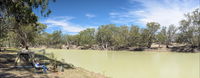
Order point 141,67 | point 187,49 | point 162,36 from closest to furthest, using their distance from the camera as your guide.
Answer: point 141,67 < point 187,49 < point 162,36

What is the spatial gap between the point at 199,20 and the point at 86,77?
36.3 m

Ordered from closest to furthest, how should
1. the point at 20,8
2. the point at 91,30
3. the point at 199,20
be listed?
the point at 20,8
the point at 199,20
the point at 91,30

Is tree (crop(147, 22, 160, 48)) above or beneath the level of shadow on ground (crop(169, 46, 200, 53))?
above

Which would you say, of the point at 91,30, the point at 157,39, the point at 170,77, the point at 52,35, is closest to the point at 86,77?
the point at 170,77

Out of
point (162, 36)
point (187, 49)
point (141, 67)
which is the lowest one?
point (187, 49)

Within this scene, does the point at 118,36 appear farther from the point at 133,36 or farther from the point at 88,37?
the point at 88,37

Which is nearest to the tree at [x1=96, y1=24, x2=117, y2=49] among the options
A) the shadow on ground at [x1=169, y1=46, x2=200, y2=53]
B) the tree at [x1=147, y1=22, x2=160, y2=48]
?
the tree at [x1=147, y1=22, x2=160, y2=48]

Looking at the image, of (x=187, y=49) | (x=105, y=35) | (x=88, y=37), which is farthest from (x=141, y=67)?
(x=88, y=37)

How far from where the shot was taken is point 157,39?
42906 millimetres

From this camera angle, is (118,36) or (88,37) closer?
(118,36)

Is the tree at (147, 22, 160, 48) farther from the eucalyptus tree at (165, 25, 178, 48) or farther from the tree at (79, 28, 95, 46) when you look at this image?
the tree at (79, 28, 95, 46)

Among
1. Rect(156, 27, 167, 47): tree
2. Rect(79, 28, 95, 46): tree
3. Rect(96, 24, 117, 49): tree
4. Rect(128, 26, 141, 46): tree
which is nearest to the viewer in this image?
Rect(156, 27, 167, 47): tree

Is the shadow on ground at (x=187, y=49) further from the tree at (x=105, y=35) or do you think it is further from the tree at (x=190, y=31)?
the tree at (x=105, y=35)

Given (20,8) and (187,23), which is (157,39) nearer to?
(187,23)
